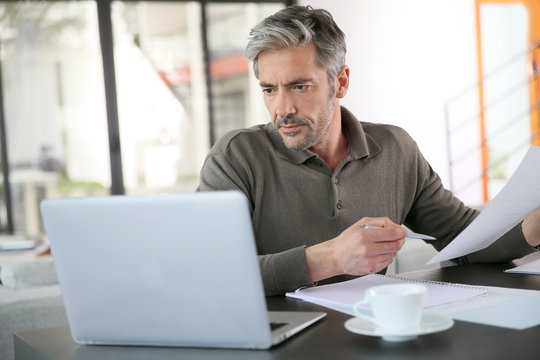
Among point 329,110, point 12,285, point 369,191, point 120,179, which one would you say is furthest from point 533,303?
point 120,179

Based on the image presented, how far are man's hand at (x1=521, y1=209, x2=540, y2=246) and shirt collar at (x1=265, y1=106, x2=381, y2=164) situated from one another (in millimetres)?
411

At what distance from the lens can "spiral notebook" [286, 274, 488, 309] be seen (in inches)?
46.3

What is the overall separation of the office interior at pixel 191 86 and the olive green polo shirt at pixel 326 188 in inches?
164

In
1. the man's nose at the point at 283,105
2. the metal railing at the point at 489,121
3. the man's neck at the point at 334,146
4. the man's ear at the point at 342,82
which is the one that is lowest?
the metal railing at the point at 489,121

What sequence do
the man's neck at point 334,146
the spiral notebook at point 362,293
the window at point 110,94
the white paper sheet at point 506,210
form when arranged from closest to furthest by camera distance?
1. the spiral notebook at point 362,293
2. the white paper sheet at point 506,210
3. the man's neck at point 334,146
4. the window at point 110,94

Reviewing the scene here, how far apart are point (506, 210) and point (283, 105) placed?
1.88ft

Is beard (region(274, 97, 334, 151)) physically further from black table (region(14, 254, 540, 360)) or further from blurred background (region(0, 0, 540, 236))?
blurred background (region(0, 0, 540, 236))

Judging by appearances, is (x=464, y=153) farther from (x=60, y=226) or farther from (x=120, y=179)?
(x=60, y=226)

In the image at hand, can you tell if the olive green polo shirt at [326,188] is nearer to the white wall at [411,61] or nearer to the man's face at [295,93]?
the man's face at [295,93]

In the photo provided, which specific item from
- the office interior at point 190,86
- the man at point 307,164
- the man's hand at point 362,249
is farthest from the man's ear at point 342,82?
the office interior at point 190,86

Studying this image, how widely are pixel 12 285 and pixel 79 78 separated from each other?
4.14 m

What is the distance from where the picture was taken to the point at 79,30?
6.11 meters

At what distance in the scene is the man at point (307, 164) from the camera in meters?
1.69

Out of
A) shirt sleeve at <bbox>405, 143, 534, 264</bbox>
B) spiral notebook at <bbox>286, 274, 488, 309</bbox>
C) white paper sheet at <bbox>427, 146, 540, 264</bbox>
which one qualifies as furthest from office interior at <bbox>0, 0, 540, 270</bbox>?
spiral notebook at <bbox>286, 274, 488, 309</bbox>
